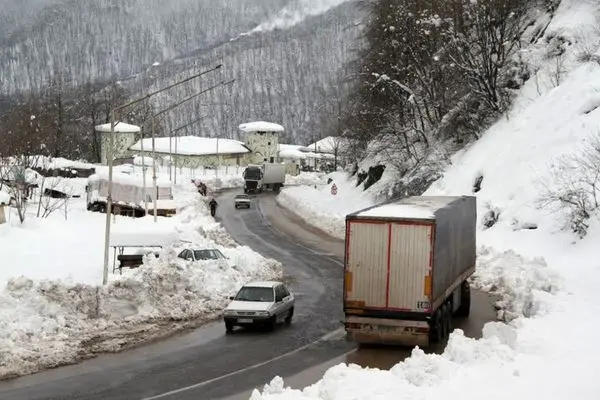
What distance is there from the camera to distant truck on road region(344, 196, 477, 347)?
695 inches

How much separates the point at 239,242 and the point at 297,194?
30.4 metres

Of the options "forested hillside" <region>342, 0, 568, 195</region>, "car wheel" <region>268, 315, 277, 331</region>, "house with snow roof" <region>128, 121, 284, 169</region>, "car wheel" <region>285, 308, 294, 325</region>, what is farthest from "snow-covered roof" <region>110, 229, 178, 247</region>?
"house with snow roof" <region>128, 121, 284, 169</region>

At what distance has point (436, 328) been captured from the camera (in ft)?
60.9

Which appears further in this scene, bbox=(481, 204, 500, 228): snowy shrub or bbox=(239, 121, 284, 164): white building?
bbox=(239, 121, 284, 164): white building

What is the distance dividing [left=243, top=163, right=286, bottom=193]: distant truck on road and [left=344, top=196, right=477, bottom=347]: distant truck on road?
69.9 metres

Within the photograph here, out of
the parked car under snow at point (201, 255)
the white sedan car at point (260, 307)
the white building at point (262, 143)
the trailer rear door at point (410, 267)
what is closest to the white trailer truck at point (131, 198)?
the parked car under snow at point (201, 255)

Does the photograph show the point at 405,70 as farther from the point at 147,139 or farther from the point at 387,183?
the point at 147,139

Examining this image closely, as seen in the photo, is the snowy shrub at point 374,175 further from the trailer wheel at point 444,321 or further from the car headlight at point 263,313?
the trailer wheel at point 444,321

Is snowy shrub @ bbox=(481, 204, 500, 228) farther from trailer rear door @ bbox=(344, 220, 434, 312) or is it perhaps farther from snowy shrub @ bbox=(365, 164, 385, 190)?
snowy shrub @ bbox=(365, 164, 385, 190)

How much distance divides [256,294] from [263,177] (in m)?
67.6

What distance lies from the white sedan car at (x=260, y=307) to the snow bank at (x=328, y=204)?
2435 cm

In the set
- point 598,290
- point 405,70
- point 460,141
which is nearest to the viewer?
point 598,290

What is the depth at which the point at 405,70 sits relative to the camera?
190 ft

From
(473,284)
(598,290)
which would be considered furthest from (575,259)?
(598,290)
